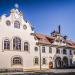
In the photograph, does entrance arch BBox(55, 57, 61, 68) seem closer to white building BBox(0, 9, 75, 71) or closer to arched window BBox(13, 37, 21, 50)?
white building BBox(0, 9, 75, 71)

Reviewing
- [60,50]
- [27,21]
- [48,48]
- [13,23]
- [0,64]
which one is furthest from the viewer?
[60,50]

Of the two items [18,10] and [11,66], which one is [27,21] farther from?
[11,66]

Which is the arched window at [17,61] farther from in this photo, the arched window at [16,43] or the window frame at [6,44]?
the window frame at [6,44]

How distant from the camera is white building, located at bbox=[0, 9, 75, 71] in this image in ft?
96.6

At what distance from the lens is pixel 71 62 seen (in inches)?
1612

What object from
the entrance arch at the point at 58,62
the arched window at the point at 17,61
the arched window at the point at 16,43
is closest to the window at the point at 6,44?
the arched window at the point at 16,43

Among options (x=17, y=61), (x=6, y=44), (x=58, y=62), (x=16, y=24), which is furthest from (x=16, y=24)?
(x=58, y=62)

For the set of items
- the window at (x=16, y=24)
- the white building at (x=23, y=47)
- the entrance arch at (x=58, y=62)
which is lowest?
the entrance arch at (x=58, y=62)

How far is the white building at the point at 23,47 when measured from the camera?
29.4 metres

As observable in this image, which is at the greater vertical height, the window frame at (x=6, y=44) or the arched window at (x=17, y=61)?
the window frame at (x=6, y=44)

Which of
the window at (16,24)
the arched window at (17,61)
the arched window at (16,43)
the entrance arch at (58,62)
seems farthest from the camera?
the entrance arch at (58,62)

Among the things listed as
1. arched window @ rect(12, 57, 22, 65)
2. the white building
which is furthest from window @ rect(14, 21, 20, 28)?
arched window @ rect(12, 57, 22, 65)

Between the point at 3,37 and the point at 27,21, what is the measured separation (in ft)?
18.3

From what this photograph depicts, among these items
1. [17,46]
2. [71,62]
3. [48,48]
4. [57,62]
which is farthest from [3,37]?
[71,62]
